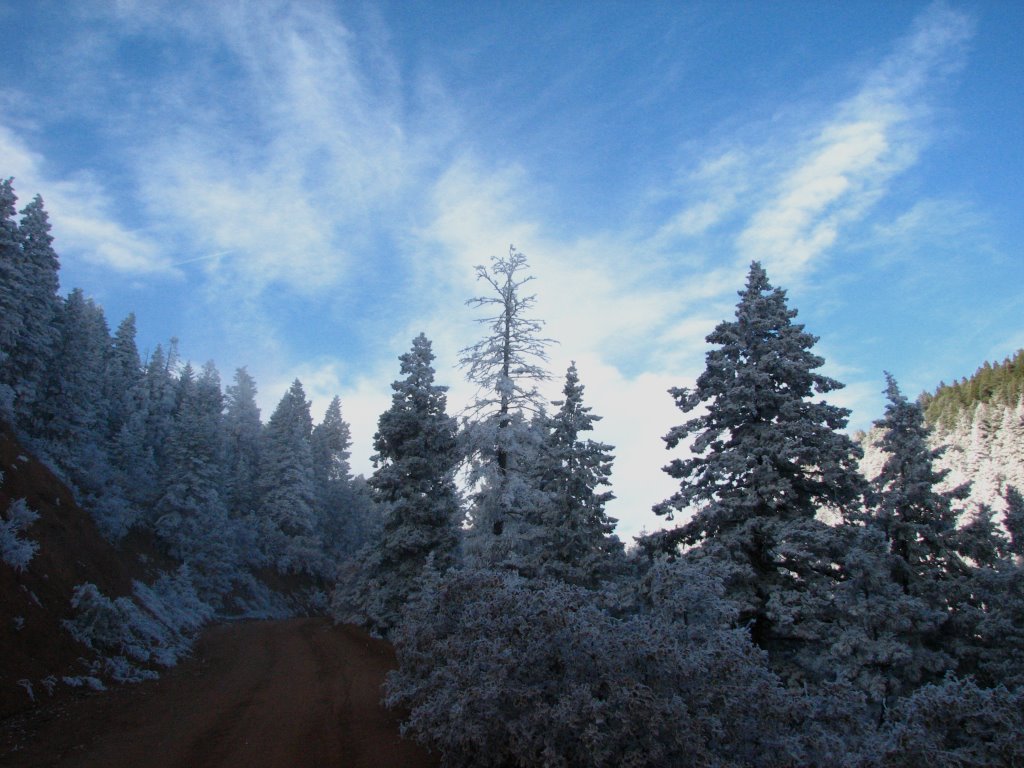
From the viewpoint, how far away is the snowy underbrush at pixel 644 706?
6.61 meters

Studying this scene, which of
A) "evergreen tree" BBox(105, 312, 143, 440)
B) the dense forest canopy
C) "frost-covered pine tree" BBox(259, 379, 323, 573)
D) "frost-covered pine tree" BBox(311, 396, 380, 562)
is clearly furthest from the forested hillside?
the dense forest canopy

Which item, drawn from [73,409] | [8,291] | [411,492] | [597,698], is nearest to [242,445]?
[73,409]

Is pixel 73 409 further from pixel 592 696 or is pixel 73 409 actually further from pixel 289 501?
pixel 592 696

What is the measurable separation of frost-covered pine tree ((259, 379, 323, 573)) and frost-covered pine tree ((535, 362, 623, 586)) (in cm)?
3977

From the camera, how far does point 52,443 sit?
3356cm

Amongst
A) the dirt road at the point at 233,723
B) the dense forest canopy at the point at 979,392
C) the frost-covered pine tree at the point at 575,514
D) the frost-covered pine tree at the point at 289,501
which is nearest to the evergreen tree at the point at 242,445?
the frost-covered pine tree at the point at 289,501

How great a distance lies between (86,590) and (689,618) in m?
17.5

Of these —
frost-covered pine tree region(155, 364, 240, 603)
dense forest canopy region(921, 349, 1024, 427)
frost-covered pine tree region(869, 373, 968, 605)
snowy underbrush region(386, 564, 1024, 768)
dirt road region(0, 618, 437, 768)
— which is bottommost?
dirt road region(0, 618, 437, 768)

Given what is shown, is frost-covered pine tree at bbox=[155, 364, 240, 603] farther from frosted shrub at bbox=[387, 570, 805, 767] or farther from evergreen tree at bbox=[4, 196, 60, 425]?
frosted shrub at bbox=[387, 570, 805, 767]

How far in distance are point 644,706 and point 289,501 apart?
51.1 meters

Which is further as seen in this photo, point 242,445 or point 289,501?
point 242,445

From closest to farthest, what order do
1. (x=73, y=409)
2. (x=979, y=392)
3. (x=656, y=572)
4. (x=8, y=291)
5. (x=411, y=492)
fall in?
(x=656, y=572) → (x=411, y=492) → (x=8, y=291) → (x=73, y=409) → (x=979, y=392)

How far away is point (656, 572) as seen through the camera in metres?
Result: 11.7

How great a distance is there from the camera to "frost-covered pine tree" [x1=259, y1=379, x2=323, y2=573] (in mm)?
51594
